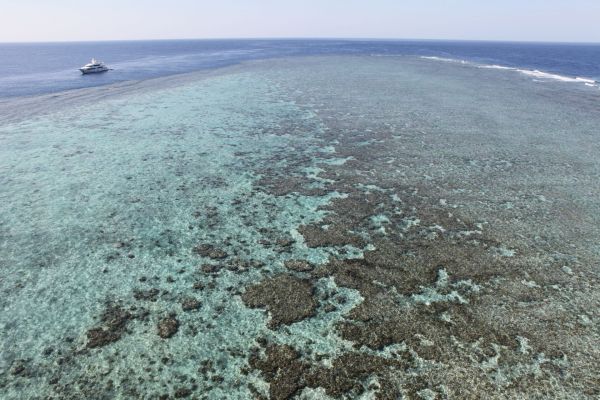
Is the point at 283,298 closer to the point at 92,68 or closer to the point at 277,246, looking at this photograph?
the point at 277,246

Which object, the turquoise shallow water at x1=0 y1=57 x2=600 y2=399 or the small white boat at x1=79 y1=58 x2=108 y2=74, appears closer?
the turquoise shallow water at x1=0 y1=57 x2=600 y2=399

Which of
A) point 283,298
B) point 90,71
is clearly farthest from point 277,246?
point 90,71

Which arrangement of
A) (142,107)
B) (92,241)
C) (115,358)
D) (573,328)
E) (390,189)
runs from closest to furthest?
1. (115,358)
2. (573,328)
3. (92,241)
4. (390,189)
5. (142,107)

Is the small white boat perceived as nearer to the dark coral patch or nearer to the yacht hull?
the yacht hull

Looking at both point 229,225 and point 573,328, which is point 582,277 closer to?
point 573,328

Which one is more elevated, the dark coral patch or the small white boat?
the small white boat

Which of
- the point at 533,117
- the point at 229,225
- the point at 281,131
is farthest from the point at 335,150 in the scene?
the point at 533,117

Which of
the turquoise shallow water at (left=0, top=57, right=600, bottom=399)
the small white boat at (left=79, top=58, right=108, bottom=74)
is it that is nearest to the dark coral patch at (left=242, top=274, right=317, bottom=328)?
the turquoise shallow water at (left=0, top=57, right=600, bottom=399)

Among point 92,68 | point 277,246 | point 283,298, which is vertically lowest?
point 283,298

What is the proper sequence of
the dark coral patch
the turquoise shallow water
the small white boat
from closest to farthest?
the turquoise shallow water, the dark coral patch, the small white boat
